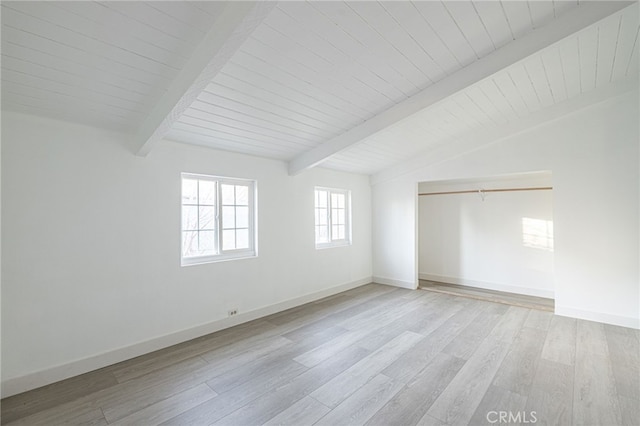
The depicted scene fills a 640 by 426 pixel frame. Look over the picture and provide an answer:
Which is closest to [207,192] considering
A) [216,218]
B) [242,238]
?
[216,218]

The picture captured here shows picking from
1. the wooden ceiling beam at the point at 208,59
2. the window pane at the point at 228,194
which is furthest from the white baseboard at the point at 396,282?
the wooden ceiling beam at the point at 208,59

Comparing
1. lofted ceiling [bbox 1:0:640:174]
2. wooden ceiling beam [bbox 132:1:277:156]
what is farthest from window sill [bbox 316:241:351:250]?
wooden ceiling beam [bbox 132:1:277:156]

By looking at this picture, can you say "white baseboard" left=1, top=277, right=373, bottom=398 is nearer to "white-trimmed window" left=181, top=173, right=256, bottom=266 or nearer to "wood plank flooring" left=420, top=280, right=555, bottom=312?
"white-trimmed window" left=181, top=173, right=256, bottom=266

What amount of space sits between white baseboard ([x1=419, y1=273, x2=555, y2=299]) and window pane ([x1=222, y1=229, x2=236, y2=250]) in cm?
437

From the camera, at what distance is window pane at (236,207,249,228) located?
375cm

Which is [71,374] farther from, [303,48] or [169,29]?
[303,48]

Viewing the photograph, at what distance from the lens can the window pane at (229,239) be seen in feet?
11.8

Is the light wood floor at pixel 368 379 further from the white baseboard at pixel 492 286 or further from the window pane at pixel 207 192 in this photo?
the window pane at pixel 207 192

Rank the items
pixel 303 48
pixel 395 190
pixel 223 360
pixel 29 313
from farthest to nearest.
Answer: pixel 395 190, pixel 223 360, pixel 29 313, pixel 303 48

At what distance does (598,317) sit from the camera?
3.65 metres

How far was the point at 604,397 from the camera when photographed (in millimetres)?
2152

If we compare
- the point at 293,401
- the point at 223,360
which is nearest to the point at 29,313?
the point at 223,360

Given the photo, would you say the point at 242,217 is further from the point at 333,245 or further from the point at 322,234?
the point at 333,245

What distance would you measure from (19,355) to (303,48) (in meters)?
3.18
